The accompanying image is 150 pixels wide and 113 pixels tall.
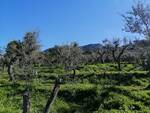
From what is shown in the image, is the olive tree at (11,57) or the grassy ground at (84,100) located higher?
the olive tree at (11,57)

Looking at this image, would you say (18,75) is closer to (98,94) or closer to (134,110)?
(98,94)

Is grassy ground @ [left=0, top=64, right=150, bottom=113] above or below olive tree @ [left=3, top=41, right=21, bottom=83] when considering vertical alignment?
below

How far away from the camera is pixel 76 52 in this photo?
98500 millimetres

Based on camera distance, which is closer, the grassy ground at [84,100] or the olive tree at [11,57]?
the grassy ground at [84,100]

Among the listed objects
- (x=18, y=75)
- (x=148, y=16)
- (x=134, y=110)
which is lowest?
(x=134, y=110)

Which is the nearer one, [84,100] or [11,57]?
[84,100]

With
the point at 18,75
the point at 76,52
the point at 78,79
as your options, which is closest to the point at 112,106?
the point at 78,79

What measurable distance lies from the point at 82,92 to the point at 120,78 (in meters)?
13.9

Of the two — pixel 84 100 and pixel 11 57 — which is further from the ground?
pixel 11 57

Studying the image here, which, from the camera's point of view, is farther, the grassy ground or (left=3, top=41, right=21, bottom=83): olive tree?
(left=3, top=41, right=21, bottom=83): olive tree

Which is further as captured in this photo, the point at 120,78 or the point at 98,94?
the point at 120,78

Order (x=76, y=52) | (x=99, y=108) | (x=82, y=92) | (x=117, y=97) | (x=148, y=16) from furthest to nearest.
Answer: (x=76, y=52) < (x=148, y=16) < (x=82, y=92) < (x=117, y=97) < (x=99, y=108)

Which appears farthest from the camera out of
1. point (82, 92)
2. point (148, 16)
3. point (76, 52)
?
point (76, 52)

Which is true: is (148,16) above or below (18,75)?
above
